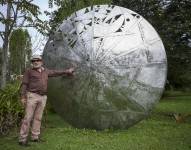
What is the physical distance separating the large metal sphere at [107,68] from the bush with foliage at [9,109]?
1.14m

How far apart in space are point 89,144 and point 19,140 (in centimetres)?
151

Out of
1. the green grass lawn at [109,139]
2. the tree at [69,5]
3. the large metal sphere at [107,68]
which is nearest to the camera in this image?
the green grass lawn at [109,139]

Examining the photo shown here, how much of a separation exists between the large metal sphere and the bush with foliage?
3.75ft

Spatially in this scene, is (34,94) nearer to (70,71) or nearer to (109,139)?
(70,71)

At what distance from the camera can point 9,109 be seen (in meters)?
12.5

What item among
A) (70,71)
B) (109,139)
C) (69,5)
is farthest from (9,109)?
(69,5)

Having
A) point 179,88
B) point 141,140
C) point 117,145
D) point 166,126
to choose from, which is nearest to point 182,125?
point 166,126

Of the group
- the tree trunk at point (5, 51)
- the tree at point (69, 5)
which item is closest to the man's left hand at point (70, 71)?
the tree trunk at point (5, 51)

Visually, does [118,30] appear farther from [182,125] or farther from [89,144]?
[182,125]

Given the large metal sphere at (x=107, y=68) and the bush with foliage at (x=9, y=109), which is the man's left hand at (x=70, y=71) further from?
the bush with foliage at (x=9, y=109)

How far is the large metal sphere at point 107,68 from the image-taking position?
37.4 feet

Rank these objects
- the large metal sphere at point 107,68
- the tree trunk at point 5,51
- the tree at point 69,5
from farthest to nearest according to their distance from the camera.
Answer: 1. the tree at point 69,5
2. the tree trunk at point 5,51
3. the large metal sphere at point 107,68

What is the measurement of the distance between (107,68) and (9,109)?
2.87 m

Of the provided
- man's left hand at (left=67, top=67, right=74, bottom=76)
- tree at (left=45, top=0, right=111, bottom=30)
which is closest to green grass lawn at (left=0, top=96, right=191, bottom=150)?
man's left hand at (left=67, top=67, right=74, bottom=76)
